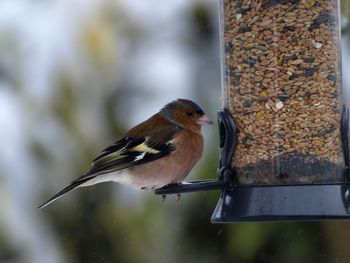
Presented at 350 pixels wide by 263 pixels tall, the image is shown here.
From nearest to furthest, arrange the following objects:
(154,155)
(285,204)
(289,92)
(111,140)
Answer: (285,204) < (289,92) < (154,155) < (111,140)

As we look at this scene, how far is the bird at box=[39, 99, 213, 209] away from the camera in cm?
646

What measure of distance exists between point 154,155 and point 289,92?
1.22 meters

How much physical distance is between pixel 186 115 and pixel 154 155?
393mm

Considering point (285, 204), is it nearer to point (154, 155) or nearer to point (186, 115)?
point (154, 155)

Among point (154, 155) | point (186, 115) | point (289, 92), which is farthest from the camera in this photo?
point (186, 115)

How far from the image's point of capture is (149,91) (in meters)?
10.0

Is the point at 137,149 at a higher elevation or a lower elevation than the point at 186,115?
lower

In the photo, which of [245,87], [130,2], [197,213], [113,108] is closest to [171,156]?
[245,87]

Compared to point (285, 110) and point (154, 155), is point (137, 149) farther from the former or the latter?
point (285, 110)

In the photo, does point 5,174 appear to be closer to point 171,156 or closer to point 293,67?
point 171,156

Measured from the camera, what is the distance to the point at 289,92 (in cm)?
572

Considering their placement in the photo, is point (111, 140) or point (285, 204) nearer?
point (285, 204)

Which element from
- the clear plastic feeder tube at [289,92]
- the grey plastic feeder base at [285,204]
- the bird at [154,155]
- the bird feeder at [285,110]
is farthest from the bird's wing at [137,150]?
the grey plastic feeder base at [285,204]

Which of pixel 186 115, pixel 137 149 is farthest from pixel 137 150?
pixel 186 115
